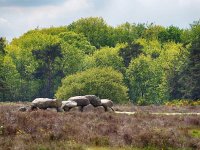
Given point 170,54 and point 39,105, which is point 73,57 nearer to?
point 170,54

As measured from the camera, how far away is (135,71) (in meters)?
87.8

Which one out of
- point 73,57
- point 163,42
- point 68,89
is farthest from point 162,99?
point 163,42

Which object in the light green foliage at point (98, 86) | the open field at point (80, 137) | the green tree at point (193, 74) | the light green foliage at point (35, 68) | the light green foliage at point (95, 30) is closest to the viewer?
the open field at point (80, 137)

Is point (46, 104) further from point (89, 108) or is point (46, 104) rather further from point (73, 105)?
point (89, 108)

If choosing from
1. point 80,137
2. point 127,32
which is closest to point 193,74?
point 80,137

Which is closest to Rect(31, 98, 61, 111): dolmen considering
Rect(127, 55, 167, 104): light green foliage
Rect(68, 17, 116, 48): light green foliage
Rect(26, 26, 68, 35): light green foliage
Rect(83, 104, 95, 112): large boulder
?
Rect(83, 104, 95, 112): large boulder

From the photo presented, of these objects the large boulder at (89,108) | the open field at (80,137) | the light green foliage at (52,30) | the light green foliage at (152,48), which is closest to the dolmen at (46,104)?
the large boulder at (89,108)

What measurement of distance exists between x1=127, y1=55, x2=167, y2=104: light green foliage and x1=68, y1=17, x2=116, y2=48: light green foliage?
40806mm

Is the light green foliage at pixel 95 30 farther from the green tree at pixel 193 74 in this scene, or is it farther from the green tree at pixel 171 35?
the green tree at pixel 193 74

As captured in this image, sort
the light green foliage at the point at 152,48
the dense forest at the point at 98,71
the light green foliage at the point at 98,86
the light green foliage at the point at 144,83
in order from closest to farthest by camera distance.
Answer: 1. the light green foliage at the point at 98,86
2. the dense forest at the point at 98,71
3. the light green foliage at the point at 144,83
4. the light green foliage at the point at 152,48

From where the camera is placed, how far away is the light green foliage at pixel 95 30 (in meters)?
131

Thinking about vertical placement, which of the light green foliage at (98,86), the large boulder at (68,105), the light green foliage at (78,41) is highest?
the light green foliage at (78,41)

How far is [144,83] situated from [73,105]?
4416 cm

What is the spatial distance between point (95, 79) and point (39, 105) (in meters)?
26.8
